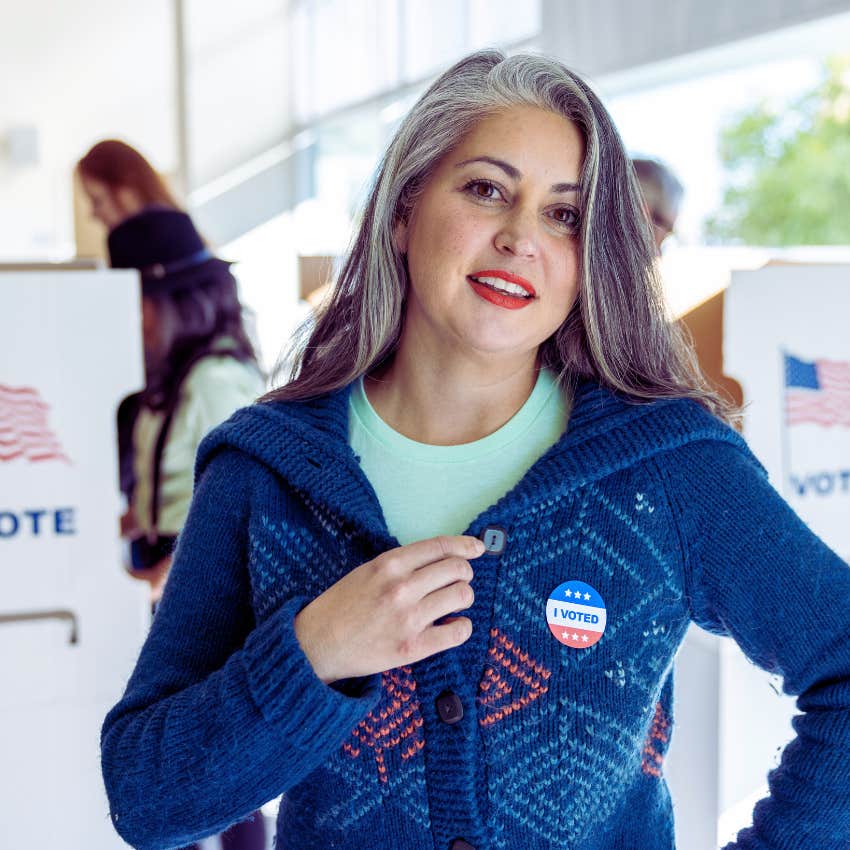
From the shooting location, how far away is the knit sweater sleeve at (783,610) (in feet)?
2.72

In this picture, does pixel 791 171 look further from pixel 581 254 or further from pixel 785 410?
pixel 581 254

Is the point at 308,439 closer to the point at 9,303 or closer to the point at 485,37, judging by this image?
the point at 9,303

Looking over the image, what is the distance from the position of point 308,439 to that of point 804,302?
904 mm

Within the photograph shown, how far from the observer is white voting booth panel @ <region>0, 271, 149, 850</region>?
4.85 feet

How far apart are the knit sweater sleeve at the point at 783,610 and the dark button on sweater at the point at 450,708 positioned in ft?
0.75

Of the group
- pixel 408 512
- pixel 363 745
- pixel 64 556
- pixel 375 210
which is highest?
pixel 375 210

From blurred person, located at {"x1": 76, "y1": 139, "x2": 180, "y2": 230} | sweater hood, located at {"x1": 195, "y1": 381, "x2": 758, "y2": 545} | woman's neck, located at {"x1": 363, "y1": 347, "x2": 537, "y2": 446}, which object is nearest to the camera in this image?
sweater hood, located at {"x1": 195, "y1": 381, "x2": 758, "y2": 545}

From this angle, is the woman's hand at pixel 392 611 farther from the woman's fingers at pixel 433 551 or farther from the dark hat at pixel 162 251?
the dark hat at pixel 162 251

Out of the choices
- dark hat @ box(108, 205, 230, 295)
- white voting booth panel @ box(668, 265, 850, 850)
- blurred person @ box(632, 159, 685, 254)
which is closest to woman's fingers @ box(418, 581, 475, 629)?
white voting booth panel @ box(668, 265, 850, 850)

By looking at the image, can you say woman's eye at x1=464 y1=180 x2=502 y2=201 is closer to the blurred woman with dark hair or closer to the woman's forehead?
the woman's forehead

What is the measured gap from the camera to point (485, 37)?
4801 mm

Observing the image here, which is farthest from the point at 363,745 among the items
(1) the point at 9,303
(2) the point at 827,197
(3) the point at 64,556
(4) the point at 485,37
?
(2) the point at 827,197

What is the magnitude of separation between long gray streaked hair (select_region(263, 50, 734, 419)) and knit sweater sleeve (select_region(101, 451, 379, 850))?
172 mm

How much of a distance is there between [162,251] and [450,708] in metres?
1.40
